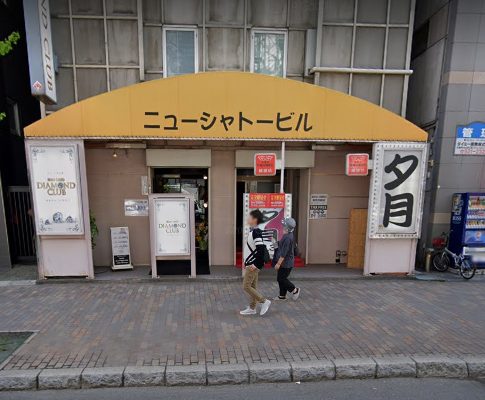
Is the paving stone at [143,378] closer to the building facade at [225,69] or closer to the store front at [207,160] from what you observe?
the store front at [207,160]

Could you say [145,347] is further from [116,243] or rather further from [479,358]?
[479,358]

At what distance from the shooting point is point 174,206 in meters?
6.54

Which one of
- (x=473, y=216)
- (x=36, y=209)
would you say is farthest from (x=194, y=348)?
(x=473, y=216)

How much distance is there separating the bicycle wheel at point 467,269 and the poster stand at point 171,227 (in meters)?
6.67

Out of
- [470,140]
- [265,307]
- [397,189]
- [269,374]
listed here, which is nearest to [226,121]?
[265,307]

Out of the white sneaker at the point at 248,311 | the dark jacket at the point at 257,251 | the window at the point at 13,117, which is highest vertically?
the window at the point at 13,117

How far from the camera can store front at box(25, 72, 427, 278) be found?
19.4 ft

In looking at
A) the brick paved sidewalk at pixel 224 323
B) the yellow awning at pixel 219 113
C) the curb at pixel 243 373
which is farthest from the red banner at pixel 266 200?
the curb at pixel 243 373

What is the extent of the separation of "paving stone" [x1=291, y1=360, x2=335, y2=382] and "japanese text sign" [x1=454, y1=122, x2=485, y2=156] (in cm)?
683

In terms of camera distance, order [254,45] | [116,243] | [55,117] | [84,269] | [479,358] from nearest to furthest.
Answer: [479,358] → [55,117] → [84,269] → [116,243] → [254,45]

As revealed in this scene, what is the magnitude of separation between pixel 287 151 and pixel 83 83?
5531mm

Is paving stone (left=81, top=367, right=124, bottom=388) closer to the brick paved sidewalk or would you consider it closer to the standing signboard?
the brick paved sidewalk

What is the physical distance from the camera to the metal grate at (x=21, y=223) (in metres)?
7.80

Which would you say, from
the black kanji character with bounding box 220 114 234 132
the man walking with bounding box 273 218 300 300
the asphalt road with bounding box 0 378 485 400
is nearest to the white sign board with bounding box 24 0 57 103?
the black kanji character with bounding box 220 114 234 132
